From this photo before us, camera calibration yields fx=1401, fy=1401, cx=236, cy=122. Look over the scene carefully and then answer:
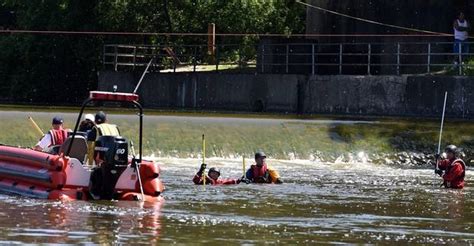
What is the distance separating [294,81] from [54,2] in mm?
18544

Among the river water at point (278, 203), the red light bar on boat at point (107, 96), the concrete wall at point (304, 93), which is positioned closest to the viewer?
the river water at point (278, 203)

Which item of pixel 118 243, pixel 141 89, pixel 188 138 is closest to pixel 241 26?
pixel 141 89

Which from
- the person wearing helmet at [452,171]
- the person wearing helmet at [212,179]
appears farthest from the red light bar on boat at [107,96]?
the person wearing helmet at [452,171]

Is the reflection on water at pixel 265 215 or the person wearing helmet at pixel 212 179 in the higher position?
the person wearing helmet at pixel 212 179

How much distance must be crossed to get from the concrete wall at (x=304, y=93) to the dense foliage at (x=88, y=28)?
7.71 metres

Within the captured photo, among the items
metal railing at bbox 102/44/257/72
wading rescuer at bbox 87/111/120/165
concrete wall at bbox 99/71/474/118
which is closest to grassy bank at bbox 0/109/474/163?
concrete wall at bbox 99/71/474/118

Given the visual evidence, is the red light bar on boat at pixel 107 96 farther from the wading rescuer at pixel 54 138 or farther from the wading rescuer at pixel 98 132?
the wading rescuer at pixel 54 138

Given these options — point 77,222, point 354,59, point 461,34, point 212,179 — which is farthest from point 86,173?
point 354,59

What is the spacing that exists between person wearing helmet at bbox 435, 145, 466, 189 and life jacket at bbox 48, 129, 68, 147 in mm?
7398

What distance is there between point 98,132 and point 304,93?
22805mm

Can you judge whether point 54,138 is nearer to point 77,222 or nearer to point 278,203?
point 278,203

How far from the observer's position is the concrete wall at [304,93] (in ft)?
134

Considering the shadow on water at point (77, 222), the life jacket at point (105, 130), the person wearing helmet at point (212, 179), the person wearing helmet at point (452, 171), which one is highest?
the life jacket at point (105, 130)

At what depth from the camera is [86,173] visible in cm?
2208
